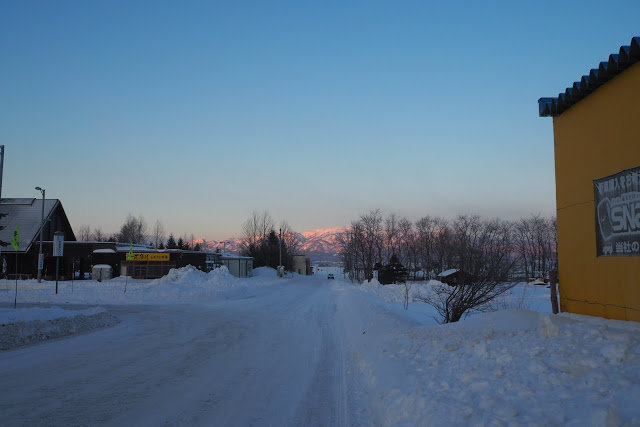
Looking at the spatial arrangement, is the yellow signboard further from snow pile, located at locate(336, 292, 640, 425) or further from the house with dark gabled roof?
snow pile, located at locate(336, 292, 640, 425)

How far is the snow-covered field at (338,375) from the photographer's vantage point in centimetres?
495

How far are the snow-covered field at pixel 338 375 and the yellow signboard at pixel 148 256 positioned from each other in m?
33.1

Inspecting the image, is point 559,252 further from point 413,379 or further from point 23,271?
point 23,271

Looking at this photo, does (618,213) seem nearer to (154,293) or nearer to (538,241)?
(154,293)

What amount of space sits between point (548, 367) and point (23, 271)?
A: 192 feet

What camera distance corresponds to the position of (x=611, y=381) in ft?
15.4

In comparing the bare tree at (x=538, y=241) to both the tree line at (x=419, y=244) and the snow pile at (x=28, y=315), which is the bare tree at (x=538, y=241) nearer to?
the tree line at (x=419, y=244)

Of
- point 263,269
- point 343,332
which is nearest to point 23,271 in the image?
point 263,269

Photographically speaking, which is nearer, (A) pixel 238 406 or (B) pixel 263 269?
(A) pixel 238 406

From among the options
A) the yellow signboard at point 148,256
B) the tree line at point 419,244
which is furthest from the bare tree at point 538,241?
the yellow signboard at point 148,256

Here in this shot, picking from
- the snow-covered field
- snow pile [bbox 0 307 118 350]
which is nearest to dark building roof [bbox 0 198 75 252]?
snow pile [bbox 0 307 118 350]

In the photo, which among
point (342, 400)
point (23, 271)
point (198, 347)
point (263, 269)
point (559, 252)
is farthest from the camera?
point (263, 269)

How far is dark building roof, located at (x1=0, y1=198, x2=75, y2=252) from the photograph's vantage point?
51631 mm

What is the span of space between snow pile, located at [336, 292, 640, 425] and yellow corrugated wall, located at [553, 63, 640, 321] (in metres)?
0.53
